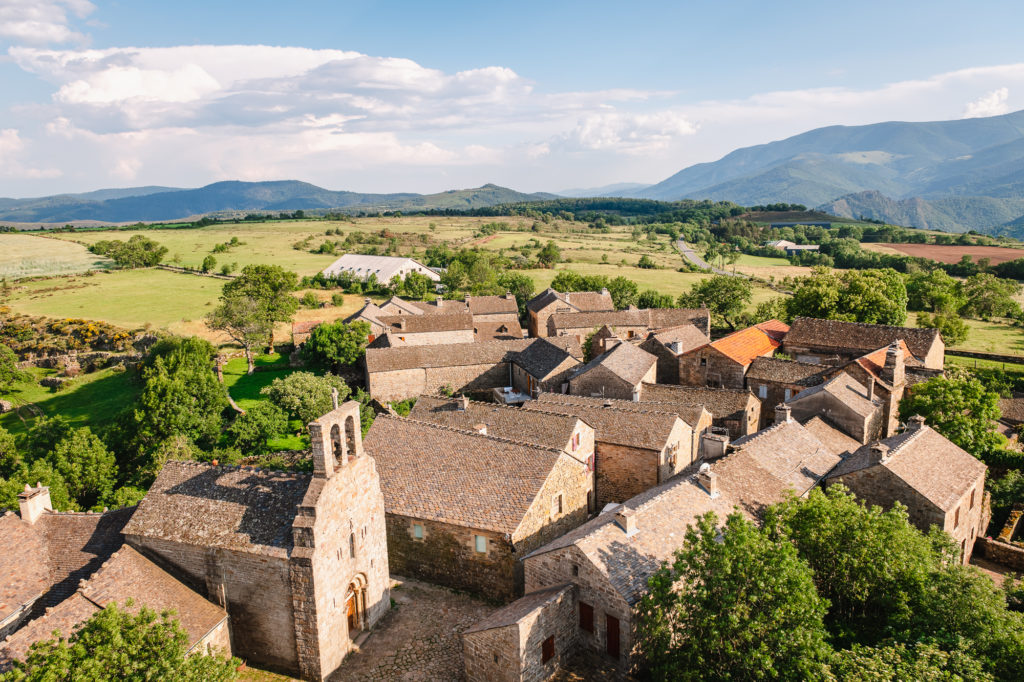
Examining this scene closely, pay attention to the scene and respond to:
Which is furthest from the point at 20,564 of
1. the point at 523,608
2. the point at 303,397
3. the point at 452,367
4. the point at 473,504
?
the point at 452,367

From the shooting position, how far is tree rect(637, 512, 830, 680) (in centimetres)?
1706

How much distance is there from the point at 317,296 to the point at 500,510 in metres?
101

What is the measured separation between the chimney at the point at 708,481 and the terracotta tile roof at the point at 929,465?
8.46 meters

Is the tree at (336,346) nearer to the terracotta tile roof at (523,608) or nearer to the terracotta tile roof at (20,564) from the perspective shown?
the terracotta tile roof at (20,564)

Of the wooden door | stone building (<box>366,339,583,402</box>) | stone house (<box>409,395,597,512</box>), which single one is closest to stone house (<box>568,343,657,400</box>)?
stone building (<box>366,339,583,402</box>)

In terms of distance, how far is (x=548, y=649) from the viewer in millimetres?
21578

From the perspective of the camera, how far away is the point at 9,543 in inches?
981

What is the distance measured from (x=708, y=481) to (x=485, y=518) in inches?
400

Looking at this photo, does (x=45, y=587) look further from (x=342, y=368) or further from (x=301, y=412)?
(x=342, y=368)

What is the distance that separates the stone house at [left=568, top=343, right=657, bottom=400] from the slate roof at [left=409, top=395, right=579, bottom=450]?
37.4 ft

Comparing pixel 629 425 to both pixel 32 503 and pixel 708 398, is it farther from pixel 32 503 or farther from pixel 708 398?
pixel 32 503

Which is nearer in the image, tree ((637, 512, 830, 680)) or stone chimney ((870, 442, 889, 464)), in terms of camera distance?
tree ((637, 512, 830, 680))

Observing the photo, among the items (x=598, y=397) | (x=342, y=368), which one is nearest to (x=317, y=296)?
(x=342, y=368)

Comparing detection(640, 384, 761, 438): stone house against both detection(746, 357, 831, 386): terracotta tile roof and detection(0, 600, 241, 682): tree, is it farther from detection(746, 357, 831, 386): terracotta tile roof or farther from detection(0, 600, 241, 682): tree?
detection(0, 600, 241, 682): tree
